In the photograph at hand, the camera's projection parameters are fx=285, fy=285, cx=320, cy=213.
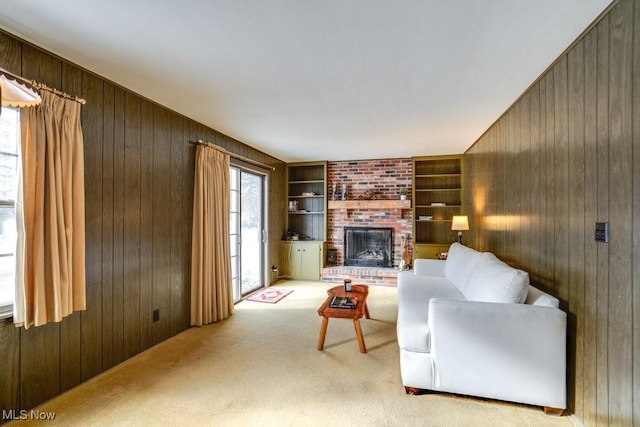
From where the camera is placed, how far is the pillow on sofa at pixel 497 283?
6.59 feet

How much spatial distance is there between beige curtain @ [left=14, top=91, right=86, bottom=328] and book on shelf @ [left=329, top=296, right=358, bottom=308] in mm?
2015

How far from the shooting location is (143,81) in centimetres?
236

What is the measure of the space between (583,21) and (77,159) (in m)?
3.36

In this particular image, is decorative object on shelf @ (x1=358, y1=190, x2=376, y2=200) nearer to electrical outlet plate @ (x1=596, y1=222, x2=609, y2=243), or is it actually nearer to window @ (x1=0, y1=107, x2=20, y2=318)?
electrical outlet plate @ (x1=596, y1=222, x2=609, y2=243)

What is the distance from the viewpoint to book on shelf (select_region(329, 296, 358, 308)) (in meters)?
2.76

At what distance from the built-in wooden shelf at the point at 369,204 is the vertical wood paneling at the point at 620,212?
381 cm

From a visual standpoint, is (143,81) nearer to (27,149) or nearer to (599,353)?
(27,149)

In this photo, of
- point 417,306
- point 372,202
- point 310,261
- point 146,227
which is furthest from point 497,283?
point 310,261

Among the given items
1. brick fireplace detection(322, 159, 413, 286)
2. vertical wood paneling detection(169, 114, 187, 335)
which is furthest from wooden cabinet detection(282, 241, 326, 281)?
vertical wood paneling detection(169, 114, 187, 335)

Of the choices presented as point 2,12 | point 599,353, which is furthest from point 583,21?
point 2,12

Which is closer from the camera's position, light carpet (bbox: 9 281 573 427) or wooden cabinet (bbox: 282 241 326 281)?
light carpet (bbox: 9 281 573 427)

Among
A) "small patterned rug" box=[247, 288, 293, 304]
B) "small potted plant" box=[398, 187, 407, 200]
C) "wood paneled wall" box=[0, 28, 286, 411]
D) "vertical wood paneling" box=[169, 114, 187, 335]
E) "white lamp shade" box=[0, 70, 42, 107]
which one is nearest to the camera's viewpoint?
"white lamp shade" box=[0, 70, 42, 107]

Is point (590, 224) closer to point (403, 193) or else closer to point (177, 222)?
point (177, 222)

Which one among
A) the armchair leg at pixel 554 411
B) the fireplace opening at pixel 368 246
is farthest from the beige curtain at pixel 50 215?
the fireplace opening at pixel 368 246
